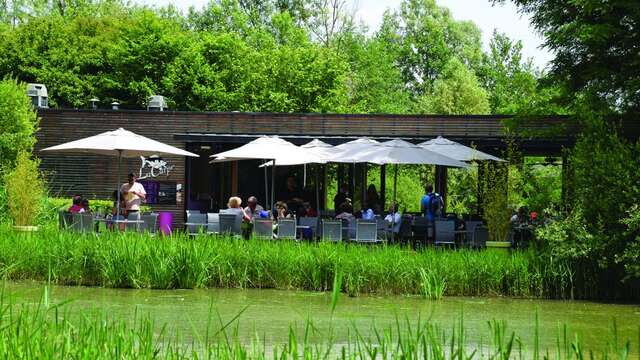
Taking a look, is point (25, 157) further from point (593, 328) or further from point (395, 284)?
point (593, 328)

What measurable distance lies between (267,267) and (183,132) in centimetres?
1298

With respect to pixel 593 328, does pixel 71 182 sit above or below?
above

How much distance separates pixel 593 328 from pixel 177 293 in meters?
Answer: 4.72

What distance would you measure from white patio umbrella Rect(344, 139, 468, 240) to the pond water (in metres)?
5.54

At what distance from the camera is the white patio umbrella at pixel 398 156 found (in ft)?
59.0

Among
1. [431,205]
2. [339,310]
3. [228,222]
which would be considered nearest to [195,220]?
[228,222]

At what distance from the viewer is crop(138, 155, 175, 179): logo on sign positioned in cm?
2548

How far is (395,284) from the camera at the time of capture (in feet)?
42.2

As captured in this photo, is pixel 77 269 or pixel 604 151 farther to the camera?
pixel 604 151

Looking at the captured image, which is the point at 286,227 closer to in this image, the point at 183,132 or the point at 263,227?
the point at 263,227

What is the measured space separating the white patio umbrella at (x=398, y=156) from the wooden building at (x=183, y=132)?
222 inches

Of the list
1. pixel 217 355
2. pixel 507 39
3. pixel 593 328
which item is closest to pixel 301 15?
pixel 507 39

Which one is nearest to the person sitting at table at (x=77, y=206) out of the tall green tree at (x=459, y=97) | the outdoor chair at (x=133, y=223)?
the outdoor chair at (x=133, y=223)

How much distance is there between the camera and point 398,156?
18.2 m
